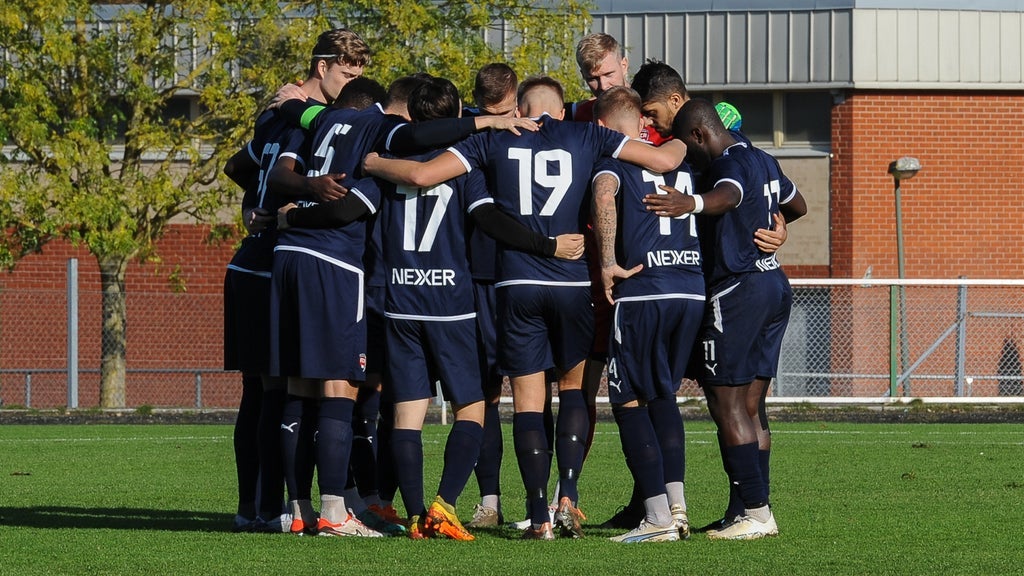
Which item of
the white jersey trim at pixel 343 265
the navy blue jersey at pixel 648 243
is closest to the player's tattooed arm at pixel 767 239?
the navy blue jersey at pixel 648 243

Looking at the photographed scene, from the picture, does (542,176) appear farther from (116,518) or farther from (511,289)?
(116,518)

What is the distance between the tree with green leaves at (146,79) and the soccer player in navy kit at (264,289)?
12.0 meters

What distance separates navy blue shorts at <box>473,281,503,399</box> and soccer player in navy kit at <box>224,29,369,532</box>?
3.21ft

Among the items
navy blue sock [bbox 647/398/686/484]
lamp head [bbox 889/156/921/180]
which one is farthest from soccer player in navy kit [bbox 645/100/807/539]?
lamp head [bbox 889/156/921/180]

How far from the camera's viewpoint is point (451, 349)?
678cm

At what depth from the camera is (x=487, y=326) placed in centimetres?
692

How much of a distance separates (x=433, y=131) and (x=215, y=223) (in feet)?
46.0

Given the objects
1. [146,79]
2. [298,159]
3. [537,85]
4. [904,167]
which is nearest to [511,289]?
[537,85]

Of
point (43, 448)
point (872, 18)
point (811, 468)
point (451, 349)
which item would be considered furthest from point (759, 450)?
point (872, 18)

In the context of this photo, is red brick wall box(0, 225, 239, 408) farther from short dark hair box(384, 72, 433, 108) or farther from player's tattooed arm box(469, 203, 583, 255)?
player's tattooed arm box(469, 203, 583, 255)

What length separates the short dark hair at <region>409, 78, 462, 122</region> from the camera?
22.6 feet

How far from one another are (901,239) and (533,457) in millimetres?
16123

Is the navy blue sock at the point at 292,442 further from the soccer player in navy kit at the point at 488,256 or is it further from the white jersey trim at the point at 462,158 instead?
the white jersey trim at the point at 462,158

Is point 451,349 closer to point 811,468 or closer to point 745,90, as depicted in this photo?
point 811,468
